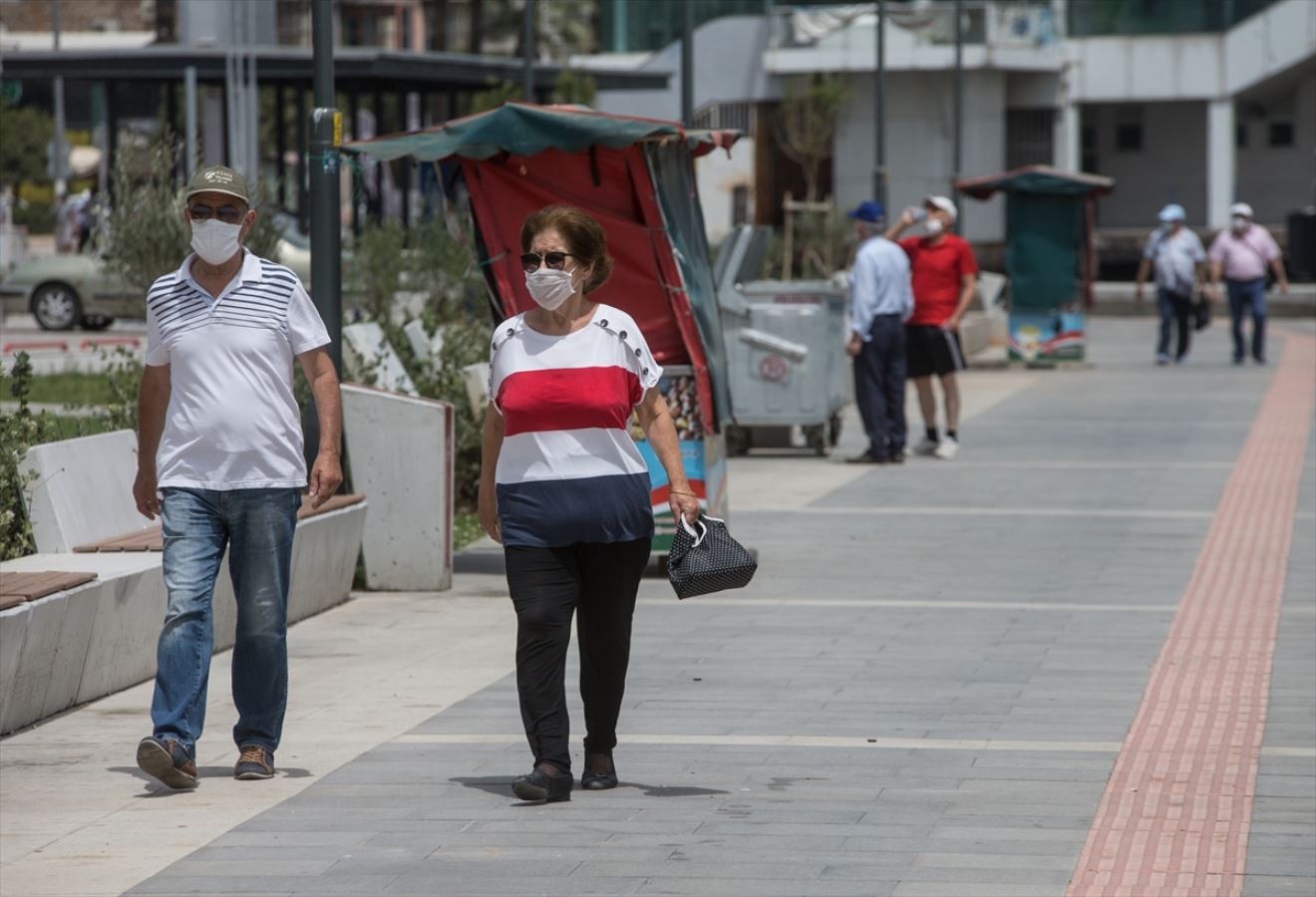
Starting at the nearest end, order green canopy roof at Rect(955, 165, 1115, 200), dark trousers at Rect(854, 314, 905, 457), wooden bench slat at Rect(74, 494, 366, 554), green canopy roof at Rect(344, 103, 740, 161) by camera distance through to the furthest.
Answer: wooden bench slat at Rect(74, 494, 366, 554), green canopy roof at Rect(344, 103, 740, 161), dark trousers at Rect(854, 314, 905, 457), green canopy roof at Rect(955, 165, 1115, 200)

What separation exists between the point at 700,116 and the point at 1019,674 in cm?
4815

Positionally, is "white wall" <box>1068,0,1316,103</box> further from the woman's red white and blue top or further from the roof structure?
the woman's red white and blue top

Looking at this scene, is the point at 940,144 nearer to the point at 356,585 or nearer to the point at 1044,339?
the point at 1044,339

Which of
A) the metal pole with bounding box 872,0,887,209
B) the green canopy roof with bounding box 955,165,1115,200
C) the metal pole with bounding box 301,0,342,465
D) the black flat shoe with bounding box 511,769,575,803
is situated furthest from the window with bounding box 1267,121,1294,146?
the black flat shoe with bounding box 511,769,575,803

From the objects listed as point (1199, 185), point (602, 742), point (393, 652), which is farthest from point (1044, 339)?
point (1199, 185)

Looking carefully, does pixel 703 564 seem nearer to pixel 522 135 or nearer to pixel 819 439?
pixel 522 135

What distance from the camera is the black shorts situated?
16.8 meters

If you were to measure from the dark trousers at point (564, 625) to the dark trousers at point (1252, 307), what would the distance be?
22407 mm

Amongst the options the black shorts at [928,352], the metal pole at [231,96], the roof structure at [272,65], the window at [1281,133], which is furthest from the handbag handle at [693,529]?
the window at [1281,133]

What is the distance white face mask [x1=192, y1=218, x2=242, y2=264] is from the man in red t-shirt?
1059 centimetres

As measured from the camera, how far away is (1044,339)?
1098 inches

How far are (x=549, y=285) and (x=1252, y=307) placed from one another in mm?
23130

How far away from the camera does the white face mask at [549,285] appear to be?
20.8 ft

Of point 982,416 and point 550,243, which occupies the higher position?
point 550,243
